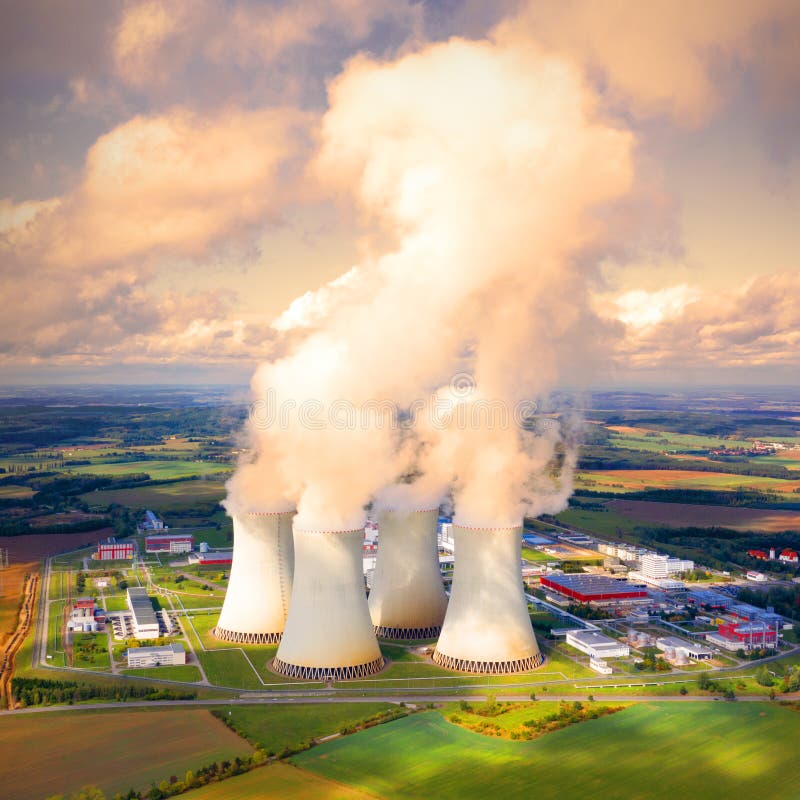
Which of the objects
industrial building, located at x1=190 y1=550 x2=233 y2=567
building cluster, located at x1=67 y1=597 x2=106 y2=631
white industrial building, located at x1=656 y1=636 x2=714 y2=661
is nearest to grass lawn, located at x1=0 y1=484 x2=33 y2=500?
industrial building, located at x1=190 y1=550 x2=233 y2=567

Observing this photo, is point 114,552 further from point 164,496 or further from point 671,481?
point 671,481

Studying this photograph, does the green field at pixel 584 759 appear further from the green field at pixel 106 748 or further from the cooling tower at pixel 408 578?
the cooling tower at pixel 408 578

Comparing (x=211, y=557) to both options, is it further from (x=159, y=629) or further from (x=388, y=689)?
(x=388, y=689)

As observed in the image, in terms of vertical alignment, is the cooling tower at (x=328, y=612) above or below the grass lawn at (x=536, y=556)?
above

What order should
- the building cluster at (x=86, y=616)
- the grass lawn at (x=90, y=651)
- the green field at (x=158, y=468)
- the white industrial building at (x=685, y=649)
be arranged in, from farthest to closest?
the green field at (x=158, y=468)
the building cluster at (x=86, y=616)
the white industrial building at (x=685, y=649)
the grass lawn at (x=90, y=651)

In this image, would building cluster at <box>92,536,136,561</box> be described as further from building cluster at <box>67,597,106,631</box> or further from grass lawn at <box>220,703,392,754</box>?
grass lawn at <box>220,703,392,754</box>

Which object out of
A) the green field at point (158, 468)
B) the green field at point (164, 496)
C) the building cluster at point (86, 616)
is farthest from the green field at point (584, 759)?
the green field at point (158, 468)
